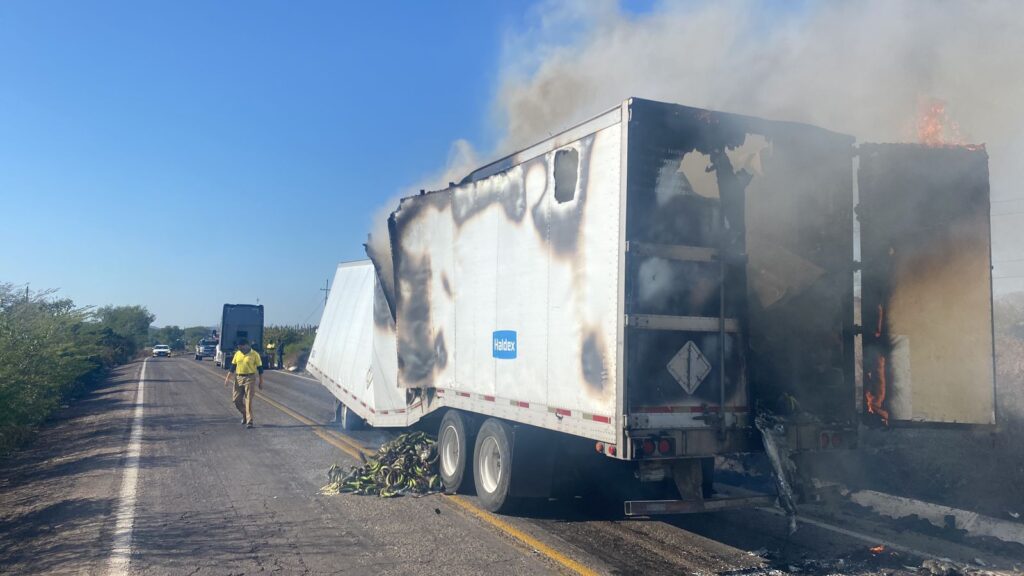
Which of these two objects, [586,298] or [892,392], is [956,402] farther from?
[586,298]

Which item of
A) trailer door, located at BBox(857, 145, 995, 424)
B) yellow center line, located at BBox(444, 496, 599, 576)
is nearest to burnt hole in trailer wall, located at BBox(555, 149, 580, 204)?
trailer door, located at BBox(857, 145, 995, 424)

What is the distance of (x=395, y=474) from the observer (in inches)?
339

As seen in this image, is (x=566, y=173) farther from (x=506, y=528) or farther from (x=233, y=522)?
(x=233, y=522)

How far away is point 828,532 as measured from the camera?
260 inches

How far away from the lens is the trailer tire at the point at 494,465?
7.12 metres

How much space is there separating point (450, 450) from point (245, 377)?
23.9ft

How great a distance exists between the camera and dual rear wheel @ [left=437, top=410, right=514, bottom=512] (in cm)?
718

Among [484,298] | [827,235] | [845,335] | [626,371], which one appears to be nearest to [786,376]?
[845,335]

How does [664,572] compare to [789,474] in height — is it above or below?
below

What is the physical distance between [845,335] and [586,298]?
269cm

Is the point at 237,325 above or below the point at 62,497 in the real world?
above

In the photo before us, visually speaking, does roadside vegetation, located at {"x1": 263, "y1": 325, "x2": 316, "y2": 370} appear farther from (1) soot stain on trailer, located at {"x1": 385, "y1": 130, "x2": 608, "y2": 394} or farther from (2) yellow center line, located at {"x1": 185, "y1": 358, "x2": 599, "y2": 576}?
(1) soot stain on trailer, located at {"x1": 385, "y1": 130, "x2": 608, "y2": 394}

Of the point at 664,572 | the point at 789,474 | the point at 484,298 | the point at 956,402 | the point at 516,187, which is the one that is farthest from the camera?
the point at 484,298

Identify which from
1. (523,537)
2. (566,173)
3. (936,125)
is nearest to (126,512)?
(523,537)
